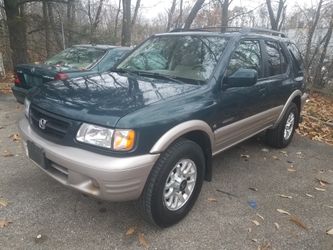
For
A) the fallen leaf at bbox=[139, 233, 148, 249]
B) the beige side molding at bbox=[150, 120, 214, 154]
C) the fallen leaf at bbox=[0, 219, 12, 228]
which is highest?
the beige side molding at bbox=[150, 120, 214, 154]

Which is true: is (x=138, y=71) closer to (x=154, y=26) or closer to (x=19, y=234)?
(x=19, y=234)

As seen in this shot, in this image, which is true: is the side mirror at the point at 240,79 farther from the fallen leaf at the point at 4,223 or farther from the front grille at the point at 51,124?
the fallen leaf at the point at 4,223

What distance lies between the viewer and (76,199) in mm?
3459

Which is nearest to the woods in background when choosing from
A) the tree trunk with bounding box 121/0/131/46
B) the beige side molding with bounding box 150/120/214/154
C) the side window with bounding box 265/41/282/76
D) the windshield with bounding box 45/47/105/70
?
the tree trunk with bounding box 121/0/131/46

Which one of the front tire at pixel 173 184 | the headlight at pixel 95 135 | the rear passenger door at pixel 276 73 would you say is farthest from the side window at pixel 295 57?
the headlight at pixel 95 135

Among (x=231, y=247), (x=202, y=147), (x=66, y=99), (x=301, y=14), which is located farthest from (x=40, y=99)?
(x=301, y=14)

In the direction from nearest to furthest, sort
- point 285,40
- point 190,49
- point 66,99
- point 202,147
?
point 66,99, point 202,147, point 190,49, point 285,40

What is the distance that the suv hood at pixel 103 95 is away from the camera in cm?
262

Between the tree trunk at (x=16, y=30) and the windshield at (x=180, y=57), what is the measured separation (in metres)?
7.37

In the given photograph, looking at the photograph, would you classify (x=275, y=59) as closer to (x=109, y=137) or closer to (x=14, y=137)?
(x=109, y=137)

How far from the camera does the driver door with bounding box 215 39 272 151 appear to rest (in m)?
3.51

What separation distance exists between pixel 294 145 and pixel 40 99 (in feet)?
14.4

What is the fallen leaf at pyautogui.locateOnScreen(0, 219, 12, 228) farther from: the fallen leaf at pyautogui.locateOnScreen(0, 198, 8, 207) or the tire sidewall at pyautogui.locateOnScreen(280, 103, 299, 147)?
the tire sidewall at pyautogui.locateOnScreen(280, 103, 299, 147)

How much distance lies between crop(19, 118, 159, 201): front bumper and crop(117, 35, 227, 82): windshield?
1279 millimetres
